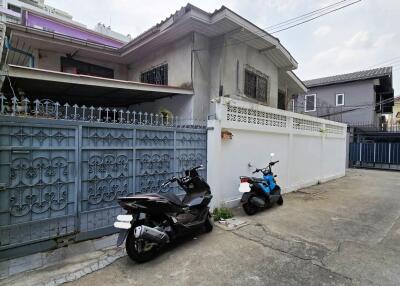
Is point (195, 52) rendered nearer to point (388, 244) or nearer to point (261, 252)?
point (261, 252)

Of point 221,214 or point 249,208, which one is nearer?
point 221,214

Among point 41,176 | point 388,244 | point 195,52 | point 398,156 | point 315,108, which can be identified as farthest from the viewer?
point 315,108

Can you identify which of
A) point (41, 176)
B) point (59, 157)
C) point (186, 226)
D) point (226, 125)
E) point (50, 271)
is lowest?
point (50, 271)

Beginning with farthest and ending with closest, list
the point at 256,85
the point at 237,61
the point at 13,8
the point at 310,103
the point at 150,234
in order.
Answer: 1. the point at 13,8
2. the point at 310,103
3. the point at 256,85
4. the point at 237,61
5. the point at 150,234

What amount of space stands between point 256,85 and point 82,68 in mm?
5972

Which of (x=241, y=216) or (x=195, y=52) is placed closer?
(x=241, y=216)

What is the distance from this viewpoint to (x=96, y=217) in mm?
3791

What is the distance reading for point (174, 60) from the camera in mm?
7215

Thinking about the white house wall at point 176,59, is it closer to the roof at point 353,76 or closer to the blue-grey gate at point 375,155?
the blue-grey gate at point 375,155

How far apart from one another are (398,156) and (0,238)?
1839 centimetres

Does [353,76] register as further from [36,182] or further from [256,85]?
[36,182]

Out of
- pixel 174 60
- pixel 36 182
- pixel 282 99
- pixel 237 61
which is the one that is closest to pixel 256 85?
pixel 237 61

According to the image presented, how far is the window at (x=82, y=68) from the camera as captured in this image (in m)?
8.13

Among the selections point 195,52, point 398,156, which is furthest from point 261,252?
point 398,156
